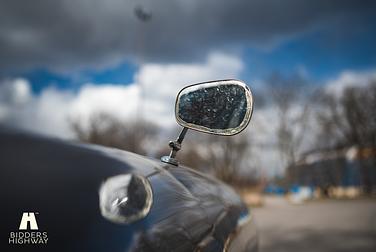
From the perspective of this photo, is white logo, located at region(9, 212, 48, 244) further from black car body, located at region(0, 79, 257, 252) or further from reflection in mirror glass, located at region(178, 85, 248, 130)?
reflection in mirror glass, located at region(178, 85, 248, 130)

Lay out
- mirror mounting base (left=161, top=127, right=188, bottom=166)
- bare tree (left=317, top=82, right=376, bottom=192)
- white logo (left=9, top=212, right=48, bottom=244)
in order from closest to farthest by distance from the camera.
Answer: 1. white logo (left=9, top=212, right=48, bottom=244)
2. mirror mounting base (left=161, top=127, right=188, bottom=166)
3. bare tree (left=317, top=82, right=376, bottom=192)

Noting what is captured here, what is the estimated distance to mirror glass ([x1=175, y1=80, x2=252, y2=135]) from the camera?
163cm

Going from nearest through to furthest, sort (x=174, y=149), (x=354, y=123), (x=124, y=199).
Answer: (x=124, y=199) → (x=174, y=149) → (x=354, y=123)

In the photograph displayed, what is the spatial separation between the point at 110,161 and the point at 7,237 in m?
0.34

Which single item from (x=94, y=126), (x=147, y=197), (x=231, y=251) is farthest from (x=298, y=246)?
(x=147, y=197)

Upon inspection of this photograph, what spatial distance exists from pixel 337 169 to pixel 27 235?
48435 mm

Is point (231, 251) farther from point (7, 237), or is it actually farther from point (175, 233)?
A: point (7, 237)

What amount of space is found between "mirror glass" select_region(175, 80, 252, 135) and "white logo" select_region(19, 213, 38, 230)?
2.77ft

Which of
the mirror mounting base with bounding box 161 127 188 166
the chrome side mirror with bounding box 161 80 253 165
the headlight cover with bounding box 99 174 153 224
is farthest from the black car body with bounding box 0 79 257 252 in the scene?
the chrome side mirror with bounding box 161 80 253 165

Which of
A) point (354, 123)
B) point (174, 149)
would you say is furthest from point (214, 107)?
point (354, 123)

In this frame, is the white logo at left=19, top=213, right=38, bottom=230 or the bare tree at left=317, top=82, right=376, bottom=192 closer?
the white logo at left=19, top=213, right=38, bottom=230

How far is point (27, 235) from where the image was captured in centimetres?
87

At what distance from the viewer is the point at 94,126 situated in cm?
1027

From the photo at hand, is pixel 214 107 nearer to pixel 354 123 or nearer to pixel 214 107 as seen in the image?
pixel 214 107
